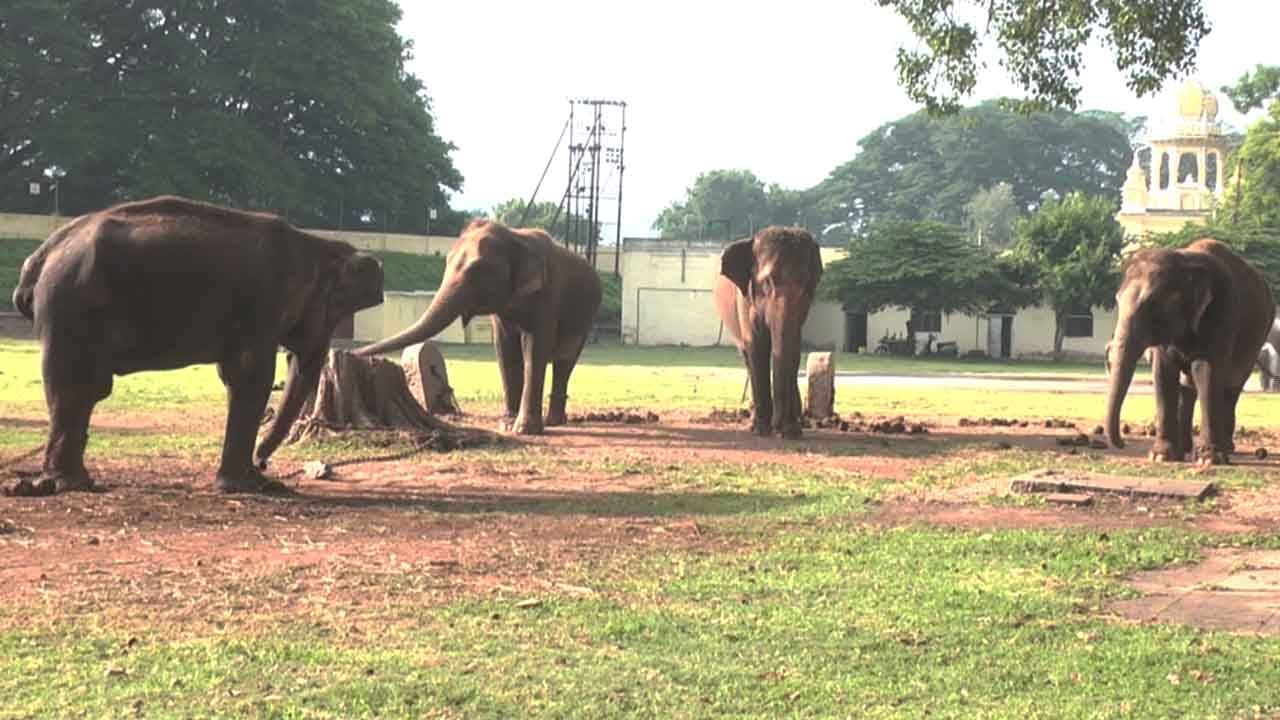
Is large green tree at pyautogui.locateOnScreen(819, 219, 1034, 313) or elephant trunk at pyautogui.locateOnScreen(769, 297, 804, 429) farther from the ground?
large green tree at pyautogui.locateOnScreen(819, 219, 1034, 313)

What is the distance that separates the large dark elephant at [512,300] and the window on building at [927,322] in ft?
146

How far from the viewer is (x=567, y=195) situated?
2717 inches

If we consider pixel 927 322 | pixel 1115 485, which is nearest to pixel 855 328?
pixel 927 322

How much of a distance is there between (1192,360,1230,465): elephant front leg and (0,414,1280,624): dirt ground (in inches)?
17.2

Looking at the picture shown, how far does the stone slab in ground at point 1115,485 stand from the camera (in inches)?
481

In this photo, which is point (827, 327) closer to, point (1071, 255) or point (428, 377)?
point (1071, 255)

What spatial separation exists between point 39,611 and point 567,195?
2464 inches

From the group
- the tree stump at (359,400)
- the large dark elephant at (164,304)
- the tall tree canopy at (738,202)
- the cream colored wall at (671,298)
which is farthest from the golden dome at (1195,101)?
the large dark elephant at (164,304)

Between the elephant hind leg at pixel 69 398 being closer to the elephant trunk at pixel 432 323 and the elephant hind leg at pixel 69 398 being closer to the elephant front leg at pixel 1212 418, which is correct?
the elephant trunk at pixel 432 323

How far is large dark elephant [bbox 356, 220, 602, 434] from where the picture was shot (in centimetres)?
1756

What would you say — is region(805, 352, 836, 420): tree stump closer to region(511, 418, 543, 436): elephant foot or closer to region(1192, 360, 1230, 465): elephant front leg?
region(511, 418, 543, 436): elephant foot

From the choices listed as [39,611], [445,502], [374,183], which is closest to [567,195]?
[374,183]

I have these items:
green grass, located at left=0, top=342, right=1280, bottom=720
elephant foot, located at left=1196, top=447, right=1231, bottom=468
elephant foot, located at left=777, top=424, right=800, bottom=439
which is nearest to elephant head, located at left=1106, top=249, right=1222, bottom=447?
elephant foot, located at left=1196, top=447, right=1231, bottom=468

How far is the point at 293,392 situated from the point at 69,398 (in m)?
2.21
